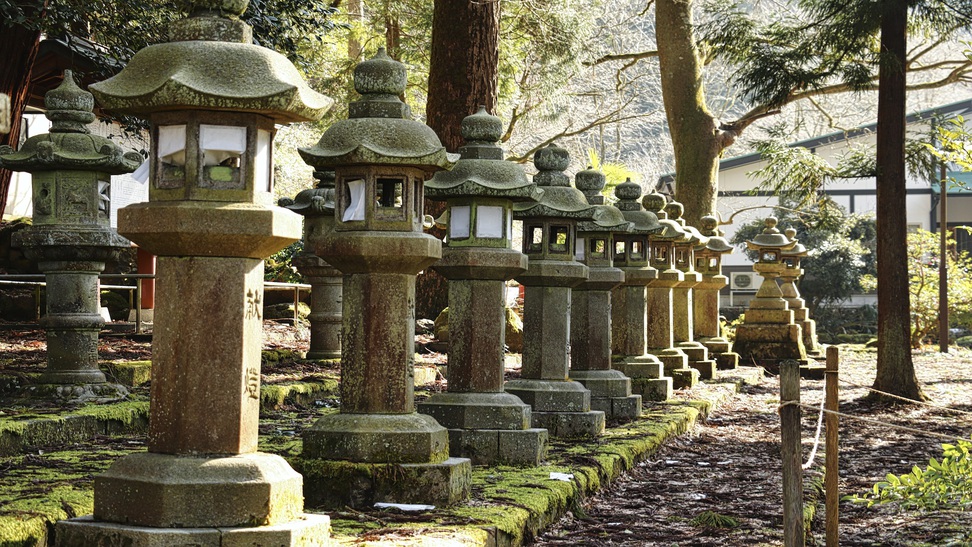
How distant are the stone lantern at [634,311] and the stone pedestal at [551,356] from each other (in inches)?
126

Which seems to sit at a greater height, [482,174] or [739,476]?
[482,174]

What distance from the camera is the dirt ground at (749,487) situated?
5.97 meters

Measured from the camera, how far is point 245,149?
4.21 meters

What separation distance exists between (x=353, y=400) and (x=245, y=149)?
1732 mm

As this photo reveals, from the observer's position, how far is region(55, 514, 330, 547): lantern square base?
3.85 m

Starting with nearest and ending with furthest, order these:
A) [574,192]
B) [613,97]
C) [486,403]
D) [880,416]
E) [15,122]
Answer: [486,403], [574,192], [15,122], [880,416], [613,97]

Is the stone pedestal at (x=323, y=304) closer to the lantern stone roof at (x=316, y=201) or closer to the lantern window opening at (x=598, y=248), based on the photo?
the lantern stone roof at (x=316, y=201)

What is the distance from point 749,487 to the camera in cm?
777

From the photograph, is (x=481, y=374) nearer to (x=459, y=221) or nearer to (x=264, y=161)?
(x=459, y=221)

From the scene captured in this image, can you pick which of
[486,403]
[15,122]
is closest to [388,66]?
[486,403]

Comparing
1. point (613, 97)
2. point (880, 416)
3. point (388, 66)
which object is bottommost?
point (880, 416)

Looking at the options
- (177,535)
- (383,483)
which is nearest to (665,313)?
(383,483)

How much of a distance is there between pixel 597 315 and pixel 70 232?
419 centimetres

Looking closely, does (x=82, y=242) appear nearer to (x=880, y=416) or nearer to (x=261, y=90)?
(x=261, y=90)
